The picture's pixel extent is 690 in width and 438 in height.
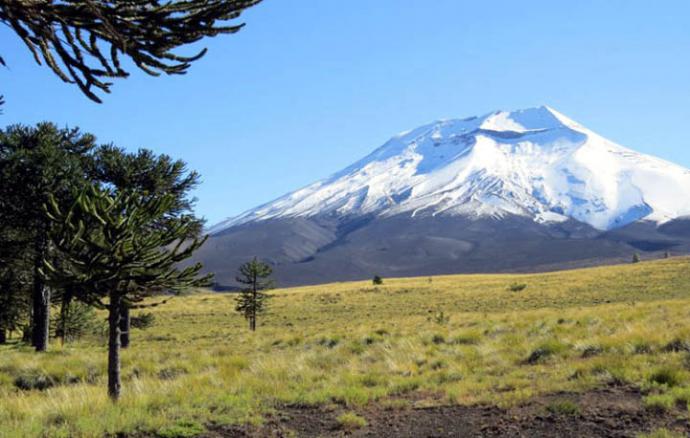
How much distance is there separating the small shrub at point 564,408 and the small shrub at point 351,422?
8.59 feet

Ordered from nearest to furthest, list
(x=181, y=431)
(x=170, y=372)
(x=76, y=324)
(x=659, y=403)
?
(x=181, y=431)
(x=659, y=403)
(x=170, y=372)
(x=76, y=324)

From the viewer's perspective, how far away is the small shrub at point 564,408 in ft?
26.5

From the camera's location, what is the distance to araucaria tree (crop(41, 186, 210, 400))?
8961mm

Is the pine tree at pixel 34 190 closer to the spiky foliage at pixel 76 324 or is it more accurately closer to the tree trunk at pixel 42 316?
the tree trunk at pixel 42 316

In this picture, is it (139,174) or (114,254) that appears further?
(139,174)

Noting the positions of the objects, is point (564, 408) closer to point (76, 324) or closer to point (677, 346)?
point (677, 346)

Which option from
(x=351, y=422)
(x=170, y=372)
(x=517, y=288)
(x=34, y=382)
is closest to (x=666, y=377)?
(x=351, y=422)

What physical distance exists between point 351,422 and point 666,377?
510 centimetres

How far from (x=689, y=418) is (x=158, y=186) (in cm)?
1767

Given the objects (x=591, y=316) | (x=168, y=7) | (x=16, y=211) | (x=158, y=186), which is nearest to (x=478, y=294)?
(x=591, y=316)

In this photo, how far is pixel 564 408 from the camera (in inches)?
319

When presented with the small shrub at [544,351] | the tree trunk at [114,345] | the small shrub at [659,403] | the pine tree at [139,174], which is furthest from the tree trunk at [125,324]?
the small shrub at [659,403]

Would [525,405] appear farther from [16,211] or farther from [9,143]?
[9,143]

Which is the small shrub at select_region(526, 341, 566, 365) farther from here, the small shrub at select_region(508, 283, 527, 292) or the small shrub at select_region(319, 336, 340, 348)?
the small shrub at select_region(508, 283, 527, 292)
